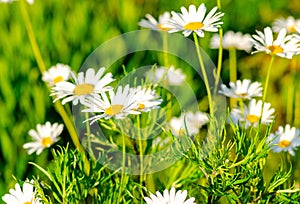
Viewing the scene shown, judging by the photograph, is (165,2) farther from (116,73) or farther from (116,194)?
(116,194)

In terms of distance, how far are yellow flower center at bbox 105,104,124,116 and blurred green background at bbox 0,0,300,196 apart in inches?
18.6

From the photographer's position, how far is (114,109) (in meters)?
0.88

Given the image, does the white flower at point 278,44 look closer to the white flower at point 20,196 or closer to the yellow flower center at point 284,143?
the yellow flower center at point 284,143

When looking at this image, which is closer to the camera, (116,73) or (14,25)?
(116,73)

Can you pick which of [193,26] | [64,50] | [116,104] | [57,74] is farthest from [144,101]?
[64,50]

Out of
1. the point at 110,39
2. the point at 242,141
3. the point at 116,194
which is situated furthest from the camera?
the point at 110,39

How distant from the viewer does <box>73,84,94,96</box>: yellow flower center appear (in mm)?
958

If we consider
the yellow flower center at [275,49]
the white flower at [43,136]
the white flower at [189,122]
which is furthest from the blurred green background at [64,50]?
the yellow flower center at [275,49]

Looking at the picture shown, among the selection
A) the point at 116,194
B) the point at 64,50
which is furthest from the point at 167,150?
the point at 64,50

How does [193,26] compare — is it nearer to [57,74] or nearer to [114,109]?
[114,109]

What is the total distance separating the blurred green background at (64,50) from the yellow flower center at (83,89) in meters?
0.39

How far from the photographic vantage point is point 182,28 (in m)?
0.97

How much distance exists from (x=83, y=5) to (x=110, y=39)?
190 mm

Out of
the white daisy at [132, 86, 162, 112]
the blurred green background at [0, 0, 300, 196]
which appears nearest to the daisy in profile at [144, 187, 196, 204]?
the white daisy at [132, 86, 162, 112]
